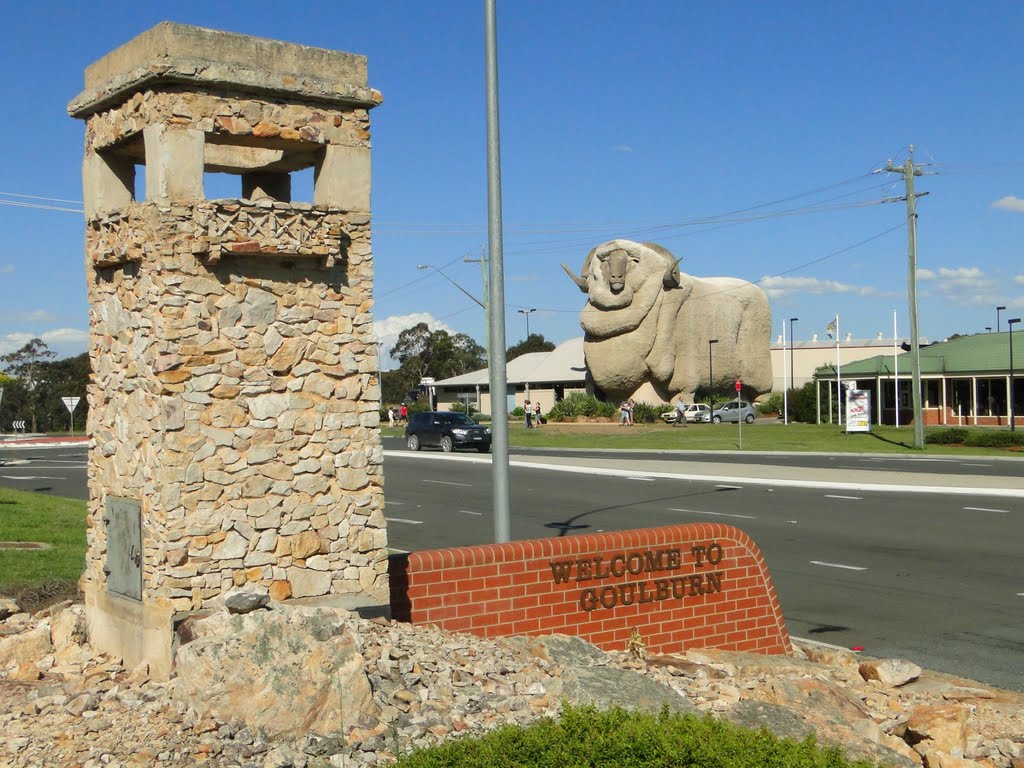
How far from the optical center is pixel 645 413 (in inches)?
2463

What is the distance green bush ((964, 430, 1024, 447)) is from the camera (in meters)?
41.2

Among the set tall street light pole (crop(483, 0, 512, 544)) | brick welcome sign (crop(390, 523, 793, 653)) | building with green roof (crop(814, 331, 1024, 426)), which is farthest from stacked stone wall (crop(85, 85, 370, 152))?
building with green roof (crop(814, 331, 1024, 426))

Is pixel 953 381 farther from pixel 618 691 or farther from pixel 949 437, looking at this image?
pixel 618 691

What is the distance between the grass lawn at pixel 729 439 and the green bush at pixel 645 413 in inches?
83.3

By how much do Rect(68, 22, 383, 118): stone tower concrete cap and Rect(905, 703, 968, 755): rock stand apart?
560 centimetres

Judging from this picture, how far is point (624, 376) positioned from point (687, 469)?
108ft

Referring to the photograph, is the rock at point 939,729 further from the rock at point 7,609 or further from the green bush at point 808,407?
the green bush at point 808,407

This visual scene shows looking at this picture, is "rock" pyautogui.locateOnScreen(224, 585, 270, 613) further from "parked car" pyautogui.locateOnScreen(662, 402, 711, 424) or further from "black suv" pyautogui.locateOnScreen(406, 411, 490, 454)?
"parked car" pyautogui.locateOnScreen(662, 402, 711, 424)

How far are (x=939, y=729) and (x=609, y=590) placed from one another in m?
2.97

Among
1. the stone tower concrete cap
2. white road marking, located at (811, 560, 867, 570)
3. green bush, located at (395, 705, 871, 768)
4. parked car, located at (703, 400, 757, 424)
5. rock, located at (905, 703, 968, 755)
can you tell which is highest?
the stone tower concrete cap

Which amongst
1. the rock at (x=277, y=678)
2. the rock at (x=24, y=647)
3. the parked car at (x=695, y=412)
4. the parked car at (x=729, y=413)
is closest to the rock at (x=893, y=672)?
the rock at (x=277, y=678)

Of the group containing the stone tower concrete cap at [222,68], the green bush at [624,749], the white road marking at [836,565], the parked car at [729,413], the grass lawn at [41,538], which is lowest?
the white road marking at [836,565]

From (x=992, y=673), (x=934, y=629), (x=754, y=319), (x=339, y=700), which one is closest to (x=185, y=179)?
(x=339, y=700)

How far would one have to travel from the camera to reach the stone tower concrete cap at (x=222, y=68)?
7289 millimetres
